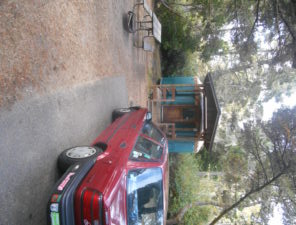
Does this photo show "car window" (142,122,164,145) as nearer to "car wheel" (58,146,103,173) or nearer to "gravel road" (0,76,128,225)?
"gravel road" (0,76,128,225)

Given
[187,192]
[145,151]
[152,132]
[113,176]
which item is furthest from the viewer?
[187,192]

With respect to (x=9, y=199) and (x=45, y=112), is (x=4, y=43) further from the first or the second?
(x=9, y=199)

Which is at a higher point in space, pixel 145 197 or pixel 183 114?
pixel 145 197

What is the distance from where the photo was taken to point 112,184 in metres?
2.57

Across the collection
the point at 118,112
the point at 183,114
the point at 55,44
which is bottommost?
the point at 183,114

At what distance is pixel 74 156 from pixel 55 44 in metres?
1.74

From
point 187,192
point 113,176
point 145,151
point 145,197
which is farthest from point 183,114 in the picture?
point 113,176

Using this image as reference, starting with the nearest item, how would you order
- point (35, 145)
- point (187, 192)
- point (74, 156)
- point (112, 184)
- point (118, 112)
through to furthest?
point (112, 184), point (35, 145), point (74, 156), point (118, 112), point (187, 192)

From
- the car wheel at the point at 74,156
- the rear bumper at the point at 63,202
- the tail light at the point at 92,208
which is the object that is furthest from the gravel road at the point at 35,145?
the tail light at the point at 92,208

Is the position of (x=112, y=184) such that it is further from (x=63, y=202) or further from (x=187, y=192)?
(x=187, y=192)

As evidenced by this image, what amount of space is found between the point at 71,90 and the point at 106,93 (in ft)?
5.01

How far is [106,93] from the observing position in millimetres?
5234

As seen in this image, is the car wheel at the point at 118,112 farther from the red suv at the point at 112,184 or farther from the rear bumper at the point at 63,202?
the rear bumper at the point at 63,202

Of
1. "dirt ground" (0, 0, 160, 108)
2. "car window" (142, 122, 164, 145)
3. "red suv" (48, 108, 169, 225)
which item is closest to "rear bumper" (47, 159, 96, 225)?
"red suv" (48, 108, 169, 225)
